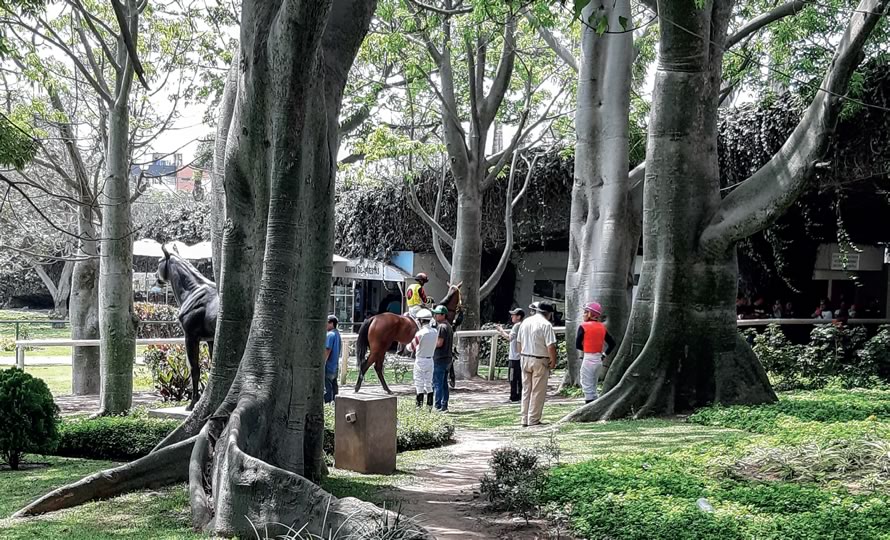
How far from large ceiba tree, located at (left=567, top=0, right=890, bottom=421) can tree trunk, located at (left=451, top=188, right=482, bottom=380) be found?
8003 mm

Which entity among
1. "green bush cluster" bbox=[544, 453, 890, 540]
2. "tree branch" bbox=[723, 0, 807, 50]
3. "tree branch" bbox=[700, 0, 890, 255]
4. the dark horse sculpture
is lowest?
"green bush cluster" bbox=[544, 453, 890, 540]

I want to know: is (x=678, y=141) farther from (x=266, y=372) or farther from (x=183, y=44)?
(x=183, y=44)

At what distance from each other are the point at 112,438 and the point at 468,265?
11.9 m

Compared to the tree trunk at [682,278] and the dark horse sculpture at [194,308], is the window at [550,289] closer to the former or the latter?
the tree trunk at [682,278]

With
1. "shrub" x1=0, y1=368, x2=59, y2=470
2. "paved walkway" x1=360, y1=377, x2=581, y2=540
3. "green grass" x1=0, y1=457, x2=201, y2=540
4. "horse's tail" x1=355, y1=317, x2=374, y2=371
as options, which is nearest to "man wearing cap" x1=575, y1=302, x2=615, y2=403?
"paved walkway" x1=360, y1=377, x2=581, y2=540

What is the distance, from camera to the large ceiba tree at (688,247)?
12508mm

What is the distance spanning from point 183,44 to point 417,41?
16.4ft

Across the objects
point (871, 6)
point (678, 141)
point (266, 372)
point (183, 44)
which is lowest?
point (266, 372)

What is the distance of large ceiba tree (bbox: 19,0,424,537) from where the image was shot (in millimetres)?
6648

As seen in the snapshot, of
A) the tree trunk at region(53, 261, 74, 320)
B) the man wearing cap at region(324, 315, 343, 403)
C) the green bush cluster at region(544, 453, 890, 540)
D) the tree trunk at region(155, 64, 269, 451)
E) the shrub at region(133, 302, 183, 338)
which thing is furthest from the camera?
the tree trunk at region(53, 261, 74, 320)

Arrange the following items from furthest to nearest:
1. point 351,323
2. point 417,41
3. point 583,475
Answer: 1. point 351,323
2. point 417,41
3. point 583,475

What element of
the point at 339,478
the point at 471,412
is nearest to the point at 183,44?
the point at 471,412

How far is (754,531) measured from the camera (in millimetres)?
5914

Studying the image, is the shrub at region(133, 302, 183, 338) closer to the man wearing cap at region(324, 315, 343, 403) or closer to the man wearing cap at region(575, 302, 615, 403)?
the man wearing cap at region(324, 315, 343, 403)
